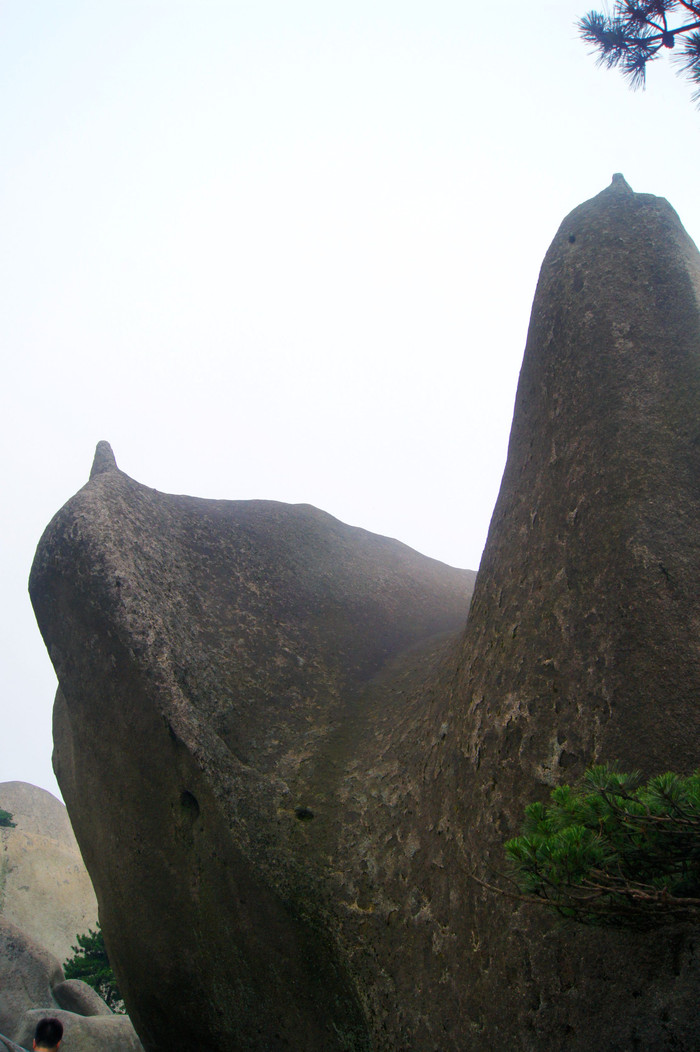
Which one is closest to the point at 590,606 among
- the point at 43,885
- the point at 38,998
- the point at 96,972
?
the point at 38,998

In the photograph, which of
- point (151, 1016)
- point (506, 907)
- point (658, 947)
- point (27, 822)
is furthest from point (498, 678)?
point (27, 822)

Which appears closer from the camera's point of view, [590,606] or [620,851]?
[620,851]

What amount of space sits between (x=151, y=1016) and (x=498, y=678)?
300 cm

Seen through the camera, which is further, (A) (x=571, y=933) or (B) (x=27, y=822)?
(B) (x=27, y=822)

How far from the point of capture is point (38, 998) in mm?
8852

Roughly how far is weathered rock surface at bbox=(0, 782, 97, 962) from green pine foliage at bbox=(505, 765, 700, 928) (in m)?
12.7

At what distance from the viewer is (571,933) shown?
10.5 feet

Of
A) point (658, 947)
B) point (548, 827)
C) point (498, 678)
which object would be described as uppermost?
point (498, 678)

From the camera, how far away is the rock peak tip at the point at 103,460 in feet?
20.4

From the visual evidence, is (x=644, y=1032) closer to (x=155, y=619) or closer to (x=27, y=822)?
(x=155, y=619)

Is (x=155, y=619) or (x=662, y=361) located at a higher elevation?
(x=662, y=361)

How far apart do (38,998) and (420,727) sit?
7056 millimetres

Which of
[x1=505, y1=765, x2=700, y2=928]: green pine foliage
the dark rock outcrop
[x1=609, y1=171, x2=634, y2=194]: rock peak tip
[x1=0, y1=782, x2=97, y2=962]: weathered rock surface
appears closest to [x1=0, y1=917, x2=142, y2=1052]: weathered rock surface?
[x1=0, y1=782, x2=97, y2=962]: weathered rock surface

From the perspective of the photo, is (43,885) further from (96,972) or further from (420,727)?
(420,727)
